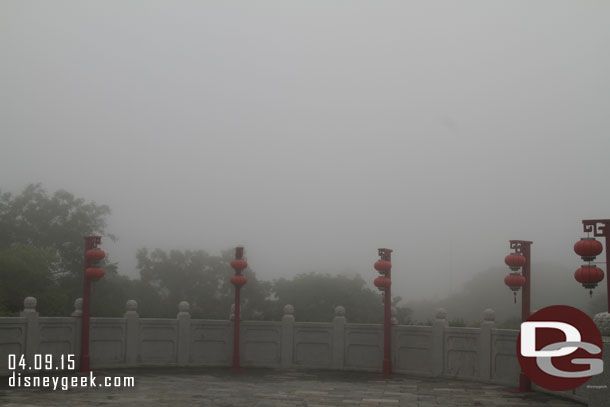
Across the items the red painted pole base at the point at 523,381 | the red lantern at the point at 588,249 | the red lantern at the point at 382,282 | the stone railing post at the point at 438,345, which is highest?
the red lantern at the point at 588,249

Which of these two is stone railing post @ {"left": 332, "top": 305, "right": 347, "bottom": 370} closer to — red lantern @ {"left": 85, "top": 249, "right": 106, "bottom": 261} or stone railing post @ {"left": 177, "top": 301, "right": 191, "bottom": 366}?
stone railing post @ {"left": 177, "top": 301, "right": 191, "bottom": 366}

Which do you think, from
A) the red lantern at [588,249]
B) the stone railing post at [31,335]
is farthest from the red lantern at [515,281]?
the stone railing post at [31,335]

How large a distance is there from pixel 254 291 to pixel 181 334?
22717 mm

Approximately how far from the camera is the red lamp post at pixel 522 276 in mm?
12445

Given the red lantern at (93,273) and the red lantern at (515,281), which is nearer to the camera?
the red lantern at (515,281)

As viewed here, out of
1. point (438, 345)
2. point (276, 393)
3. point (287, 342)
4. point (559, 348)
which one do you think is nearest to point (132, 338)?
point (287, 342)

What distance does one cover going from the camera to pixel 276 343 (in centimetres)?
1645

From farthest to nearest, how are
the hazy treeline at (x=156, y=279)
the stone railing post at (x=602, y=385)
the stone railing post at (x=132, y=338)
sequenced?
the hazy treeline at (x=156, y=279) → the stone railing post at (x=132, y=338) → the stone railing post at (x=602, y=385)

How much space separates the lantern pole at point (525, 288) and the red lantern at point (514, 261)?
0.16 m

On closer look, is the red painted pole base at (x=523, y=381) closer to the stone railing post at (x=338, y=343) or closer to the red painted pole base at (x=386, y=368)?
the red painted pole base at (x=386, y=368)

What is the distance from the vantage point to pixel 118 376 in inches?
545

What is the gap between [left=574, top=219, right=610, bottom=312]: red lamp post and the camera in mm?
10031

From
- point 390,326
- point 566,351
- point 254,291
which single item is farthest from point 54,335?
point 254,291

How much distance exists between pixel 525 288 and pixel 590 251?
8.36ft
